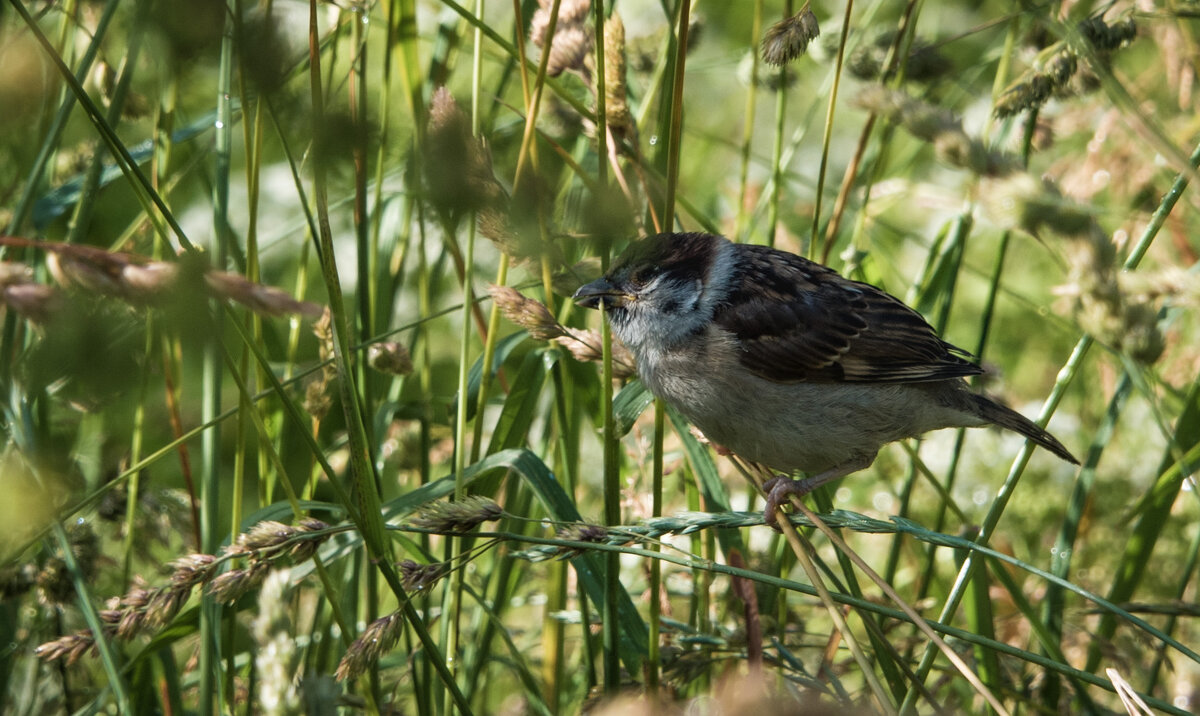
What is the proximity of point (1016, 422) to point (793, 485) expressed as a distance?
68 centimetres

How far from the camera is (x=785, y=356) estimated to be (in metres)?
2.52

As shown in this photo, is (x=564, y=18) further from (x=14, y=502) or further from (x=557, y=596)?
(x=14, y=502)

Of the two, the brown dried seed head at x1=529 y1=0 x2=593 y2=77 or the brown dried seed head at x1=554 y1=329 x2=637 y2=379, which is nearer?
the brown dried seed head at x1=554 y1=329 x2=637 y2=379

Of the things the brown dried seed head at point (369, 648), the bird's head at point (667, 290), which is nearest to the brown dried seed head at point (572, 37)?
the bird's head at point (667, 290)

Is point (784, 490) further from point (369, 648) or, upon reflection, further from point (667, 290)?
point (369, 648)

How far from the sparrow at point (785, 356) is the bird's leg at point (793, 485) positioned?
11 millimetres

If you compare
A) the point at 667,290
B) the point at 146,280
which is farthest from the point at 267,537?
the point at 667,290

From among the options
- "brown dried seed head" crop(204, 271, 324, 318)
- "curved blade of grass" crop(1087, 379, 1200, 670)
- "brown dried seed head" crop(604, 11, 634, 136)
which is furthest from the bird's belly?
"brown dried seed head" crop(204, 271, 324, 318)

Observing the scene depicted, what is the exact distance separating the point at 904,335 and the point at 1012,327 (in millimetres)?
2072

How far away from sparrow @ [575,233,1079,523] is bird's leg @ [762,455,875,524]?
0.01 m

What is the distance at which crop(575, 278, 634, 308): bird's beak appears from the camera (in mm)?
2250

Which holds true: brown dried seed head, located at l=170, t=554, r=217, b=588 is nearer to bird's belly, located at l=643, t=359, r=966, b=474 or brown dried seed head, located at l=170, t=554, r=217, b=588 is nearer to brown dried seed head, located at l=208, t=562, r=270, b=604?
brown dried seed head, located at l=208, t=562, r=270, b=604

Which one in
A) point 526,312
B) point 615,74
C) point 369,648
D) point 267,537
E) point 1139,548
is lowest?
point 1139,548

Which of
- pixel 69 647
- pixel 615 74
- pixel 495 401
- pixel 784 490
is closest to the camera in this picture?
pixel 69 647
